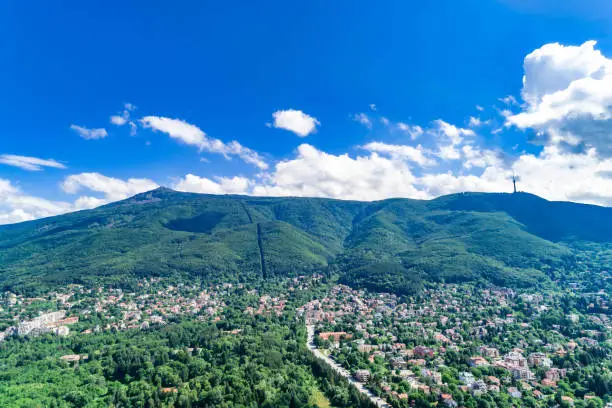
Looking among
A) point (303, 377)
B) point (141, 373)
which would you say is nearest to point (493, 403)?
point (303, 377)

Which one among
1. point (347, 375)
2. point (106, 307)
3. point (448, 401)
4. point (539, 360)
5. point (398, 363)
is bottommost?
point (347, 375)

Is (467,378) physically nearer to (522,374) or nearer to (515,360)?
(522,374)

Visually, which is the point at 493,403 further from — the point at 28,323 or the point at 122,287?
the point at 122,287

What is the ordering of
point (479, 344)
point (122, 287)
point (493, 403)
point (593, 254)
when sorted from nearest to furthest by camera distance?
point (493, 403) → point (479, 344) → point (122, 287) → point (593, 254)

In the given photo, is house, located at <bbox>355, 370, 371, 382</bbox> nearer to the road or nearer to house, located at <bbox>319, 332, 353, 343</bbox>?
the road

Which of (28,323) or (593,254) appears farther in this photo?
(593,254)

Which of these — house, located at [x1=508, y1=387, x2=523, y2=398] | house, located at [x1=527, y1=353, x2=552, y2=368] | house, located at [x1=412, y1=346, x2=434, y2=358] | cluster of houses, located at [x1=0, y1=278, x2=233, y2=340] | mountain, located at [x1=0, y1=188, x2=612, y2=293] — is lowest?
house, located at [x1=508, y1=387, x2=523, y2=398]

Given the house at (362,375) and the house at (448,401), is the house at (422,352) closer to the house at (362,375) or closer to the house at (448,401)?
the house at (362,375)

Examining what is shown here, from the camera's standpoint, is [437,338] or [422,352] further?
[437,338]

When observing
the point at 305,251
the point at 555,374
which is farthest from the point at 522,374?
the point at 305,251

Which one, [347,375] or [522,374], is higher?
[347,375]

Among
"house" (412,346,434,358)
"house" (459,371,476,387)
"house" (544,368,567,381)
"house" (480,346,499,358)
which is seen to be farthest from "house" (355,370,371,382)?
"house" (544,368,567,381)
